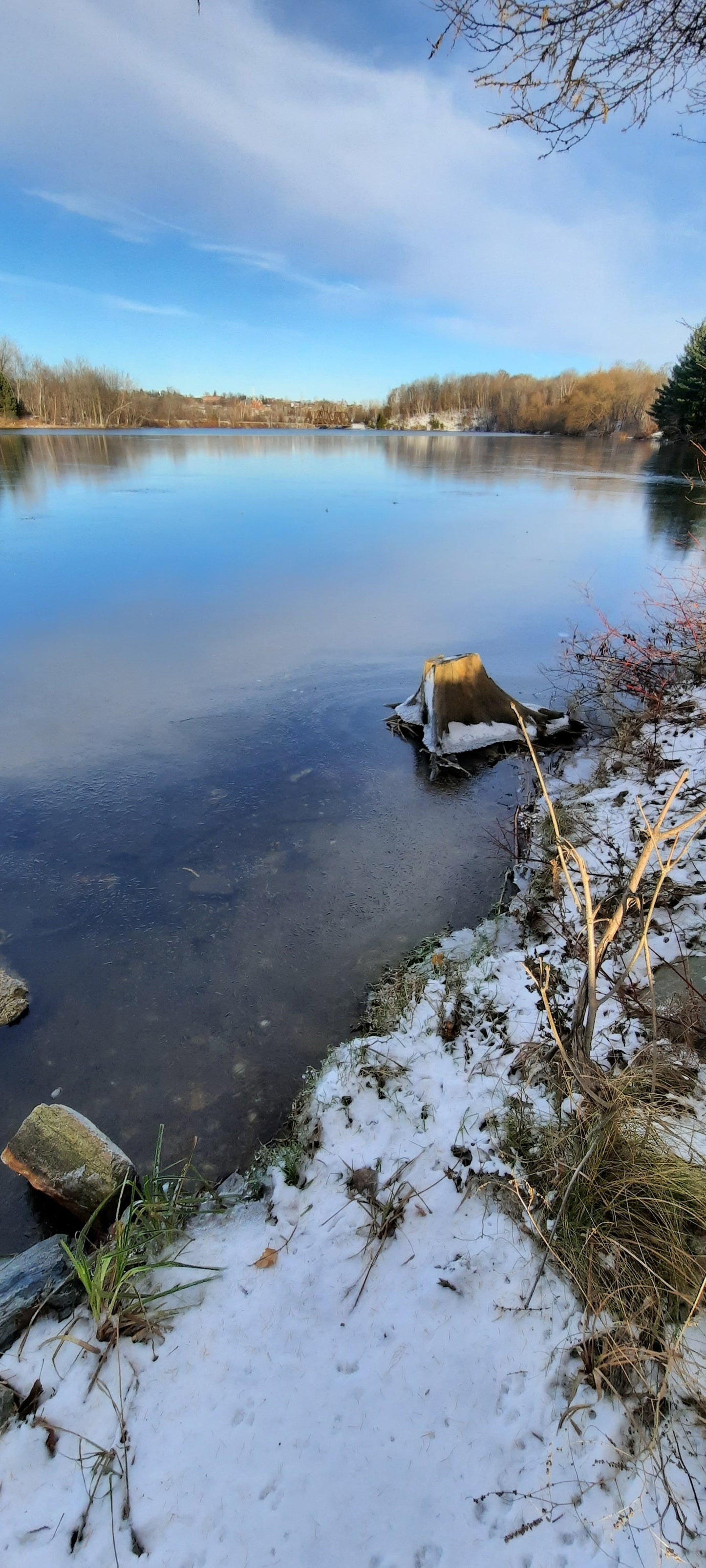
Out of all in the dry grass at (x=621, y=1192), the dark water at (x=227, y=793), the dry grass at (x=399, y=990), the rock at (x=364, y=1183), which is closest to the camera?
the dry grass at (x=621, y=1192)

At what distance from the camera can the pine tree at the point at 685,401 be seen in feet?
122

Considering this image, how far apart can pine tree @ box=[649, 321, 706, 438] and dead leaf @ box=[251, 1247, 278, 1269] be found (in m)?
39.9

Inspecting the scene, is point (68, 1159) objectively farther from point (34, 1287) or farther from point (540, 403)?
point (540, 403)

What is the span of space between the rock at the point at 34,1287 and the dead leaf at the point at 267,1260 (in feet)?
2.05

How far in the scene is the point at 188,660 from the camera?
10.1 m

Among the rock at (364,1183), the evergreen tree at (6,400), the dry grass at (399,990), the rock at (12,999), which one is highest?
the evergreen tree at (6,400)

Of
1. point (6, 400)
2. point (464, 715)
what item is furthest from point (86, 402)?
point (464, 715)

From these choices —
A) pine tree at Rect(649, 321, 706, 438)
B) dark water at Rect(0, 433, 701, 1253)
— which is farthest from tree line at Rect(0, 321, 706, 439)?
dark water at Rect(0, 433, 701, 1253)

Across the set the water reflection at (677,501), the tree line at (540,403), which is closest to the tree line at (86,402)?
the tree line at (540,403)

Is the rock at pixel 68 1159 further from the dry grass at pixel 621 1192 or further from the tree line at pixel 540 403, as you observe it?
the tree line at pixel 540 403

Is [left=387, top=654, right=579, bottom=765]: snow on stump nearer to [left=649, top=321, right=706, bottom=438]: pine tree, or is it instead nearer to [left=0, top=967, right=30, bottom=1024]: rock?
[left=0, top=967, right=30, bottom=1024]: rock

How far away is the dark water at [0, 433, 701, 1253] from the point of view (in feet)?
12.8

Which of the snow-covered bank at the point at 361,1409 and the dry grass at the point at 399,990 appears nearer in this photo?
the snow-covered bank at the point at 361,1409

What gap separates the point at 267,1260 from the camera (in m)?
2.38
